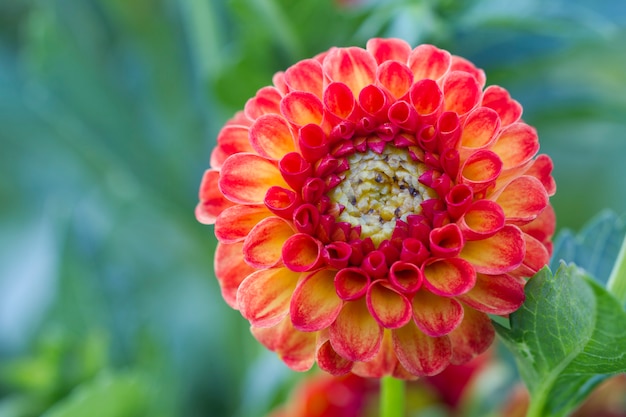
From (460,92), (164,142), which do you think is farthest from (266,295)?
(164,142)

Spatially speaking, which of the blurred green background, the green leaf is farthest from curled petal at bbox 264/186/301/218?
the blurred green background

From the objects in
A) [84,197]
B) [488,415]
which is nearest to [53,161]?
[84,197]

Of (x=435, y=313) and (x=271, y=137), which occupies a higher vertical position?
(x=271, y=137)

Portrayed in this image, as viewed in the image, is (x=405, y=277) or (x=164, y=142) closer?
(x=405, y=277)

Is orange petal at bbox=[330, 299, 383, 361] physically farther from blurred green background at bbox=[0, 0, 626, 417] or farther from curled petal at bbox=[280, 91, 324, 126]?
blurred green background at bbox=[0, 0, 626, 417]

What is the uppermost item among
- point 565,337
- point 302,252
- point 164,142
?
point 164,142

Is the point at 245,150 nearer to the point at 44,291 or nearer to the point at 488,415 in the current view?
the point at 488,415

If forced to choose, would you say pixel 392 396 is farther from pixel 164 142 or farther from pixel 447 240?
pixel 164 142
